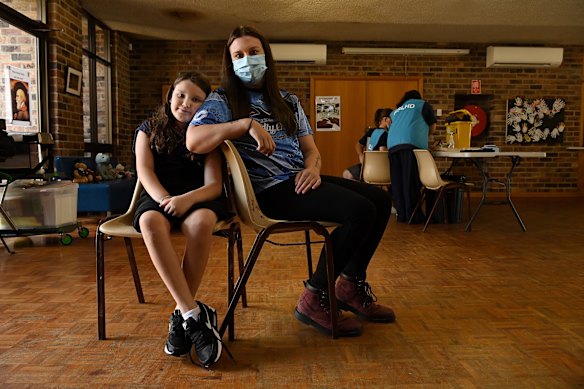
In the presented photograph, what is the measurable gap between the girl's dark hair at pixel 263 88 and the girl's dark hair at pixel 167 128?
144mm

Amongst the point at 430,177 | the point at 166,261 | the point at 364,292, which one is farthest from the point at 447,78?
the point at 166,261

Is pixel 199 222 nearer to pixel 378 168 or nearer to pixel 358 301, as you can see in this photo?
pixel 358 301

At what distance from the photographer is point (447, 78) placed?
890cm

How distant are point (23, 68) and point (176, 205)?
4.48 meters

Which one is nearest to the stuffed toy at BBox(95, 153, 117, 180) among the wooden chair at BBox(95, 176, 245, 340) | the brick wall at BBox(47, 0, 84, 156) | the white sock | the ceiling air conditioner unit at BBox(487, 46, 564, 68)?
the brick wall at BBox(47, 0, 84, 156)

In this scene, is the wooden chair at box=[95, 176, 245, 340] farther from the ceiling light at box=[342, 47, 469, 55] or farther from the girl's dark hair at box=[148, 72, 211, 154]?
the ceiling light at box=[342, 47, 469, 55]

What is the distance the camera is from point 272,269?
3.19 metres

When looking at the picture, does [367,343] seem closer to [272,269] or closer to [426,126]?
[272,269]

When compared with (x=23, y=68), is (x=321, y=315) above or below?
below

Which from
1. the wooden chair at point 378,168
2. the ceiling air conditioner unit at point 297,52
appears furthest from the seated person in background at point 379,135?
the ceiling air conditioner unit at point 297,52

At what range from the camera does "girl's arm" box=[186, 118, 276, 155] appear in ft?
5.83

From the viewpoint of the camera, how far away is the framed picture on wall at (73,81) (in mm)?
6023

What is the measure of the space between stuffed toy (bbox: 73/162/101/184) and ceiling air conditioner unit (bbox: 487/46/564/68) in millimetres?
6527

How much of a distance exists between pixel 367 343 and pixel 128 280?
1539mm
